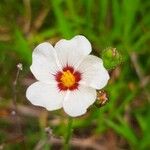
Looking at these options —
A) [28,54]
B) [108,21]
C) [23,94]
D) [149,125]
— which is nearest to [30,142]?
[23,94]

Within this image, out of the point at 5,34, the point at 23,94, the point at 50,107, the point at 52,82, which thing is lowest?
the point at 50,107

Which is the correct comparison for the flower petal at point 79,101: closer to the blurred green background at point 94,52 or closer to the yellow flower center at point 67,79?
the yellow flower center at point 67,79

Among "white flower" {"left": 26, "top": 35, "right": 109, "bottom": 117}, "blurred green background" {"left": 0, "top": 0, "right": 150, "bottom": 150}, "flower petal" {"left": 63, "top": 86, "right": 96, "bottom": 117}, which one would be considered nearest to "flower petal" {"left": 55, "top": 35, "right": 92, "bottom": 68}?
"white flower" {"left": 26, "top": 35, "right": 109, "bottom": 117}

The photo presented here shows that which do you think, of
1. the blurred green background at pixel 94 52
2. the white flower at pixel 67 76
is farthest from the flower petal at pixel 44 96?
the blurred green background at pixel 94 52

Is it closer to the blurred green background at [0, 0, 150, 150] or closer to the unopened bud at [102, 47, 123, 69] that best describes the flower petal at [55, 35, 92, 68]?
the unopened bud at [102, 47, 123, 69]

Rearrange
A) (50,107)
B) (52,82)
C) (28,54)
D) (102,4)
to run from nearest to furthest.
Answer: (50,107) < (52,82) < (28,54) < (102,4)

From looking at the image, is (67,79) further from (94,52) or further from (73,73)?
(94,52)

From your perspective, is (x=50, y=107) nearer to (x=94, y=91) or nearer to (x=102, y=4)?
(x=94, y=91)
